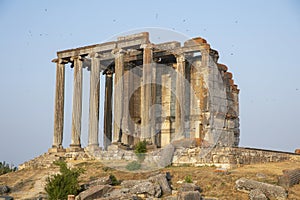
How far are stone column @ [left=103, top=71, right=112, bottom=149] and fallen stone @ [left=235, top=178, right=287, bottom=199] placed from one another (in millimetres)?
18436

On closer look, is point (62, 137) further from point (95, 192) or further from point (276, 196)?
point (276, 196)

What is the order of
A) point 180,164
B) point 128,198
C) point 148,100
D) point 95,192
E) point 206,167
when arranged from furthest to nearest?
1. point 148,100
2. point 180,164
3. point 206,167
4. point 95,192
5. point 128,198

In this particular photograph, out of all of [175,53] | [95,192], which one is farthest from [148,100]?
[95,192]

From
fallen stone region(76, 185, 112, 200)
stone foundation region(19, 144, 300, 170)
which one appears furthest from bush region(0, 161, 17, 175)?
fallen stone region(76, 185, 112, 200)

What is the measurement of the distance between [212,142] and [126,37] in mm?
10166

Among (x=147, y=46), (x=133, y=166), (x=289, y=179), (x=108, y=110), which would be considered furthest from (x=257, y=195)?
(x=108, y=110)

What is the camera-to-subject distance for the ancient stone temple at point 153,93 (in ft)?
110

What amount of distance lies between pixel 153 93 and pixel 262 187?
598 inches

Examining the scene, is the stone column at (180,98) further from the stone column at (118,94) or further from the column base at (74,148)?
the column base at (74,148)

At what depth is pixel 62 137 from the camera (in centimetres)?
3669

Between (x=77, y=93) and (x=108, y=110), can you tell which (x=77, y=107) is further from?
(x=108, y=110)

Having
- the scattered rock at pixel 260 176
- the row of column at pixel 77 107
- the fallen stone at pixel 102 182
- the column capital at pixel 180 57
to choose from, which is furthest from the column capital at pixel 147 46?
the scattered rock at pixel 260 176

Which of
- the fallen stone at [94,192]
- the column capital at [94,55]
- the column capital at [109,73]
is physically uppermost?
the column capital at [94,55]

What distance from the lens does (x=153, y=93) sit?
34.2 metres
